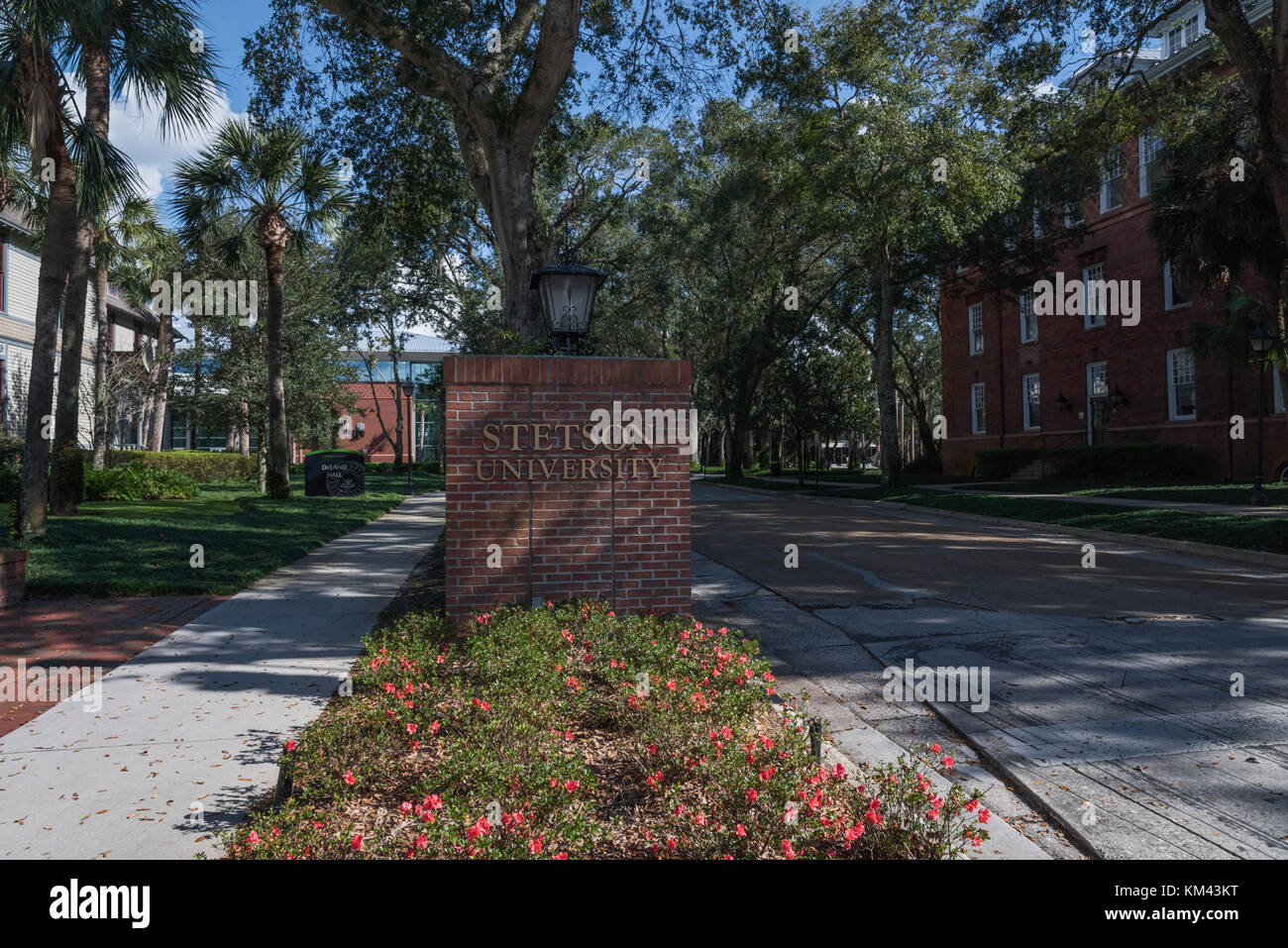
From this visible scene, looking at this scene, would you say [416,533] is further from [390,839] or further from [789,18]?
[390,839]

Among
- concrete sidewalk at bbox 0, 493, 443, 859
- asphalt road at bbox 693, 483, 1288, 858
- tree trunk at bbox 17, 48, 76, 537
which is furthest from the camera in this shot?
tree trunk at bbox 17, 48, 76, 537

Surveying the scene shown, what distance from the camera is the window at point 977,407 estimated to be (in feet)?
117

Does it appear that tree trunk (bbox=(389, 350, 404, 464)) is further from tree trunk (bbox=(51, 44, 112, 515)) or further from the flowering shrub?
the flowering shrub

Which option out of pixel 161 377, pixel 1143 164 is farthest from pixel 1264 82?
pixel 161 377

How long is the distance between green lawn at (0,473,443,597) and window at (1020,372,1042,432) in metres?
26.1

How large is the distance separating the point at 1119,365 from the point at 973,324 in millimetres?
8768

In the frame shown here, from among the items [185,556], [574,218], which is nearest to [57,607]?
[185,556]

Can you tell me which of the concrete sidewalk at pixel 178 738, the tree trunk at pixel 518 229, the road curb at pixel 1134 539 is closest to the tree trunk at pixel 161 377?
the tree trunk at pixel 518 229

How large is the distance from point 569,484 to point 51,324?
9.08 metres

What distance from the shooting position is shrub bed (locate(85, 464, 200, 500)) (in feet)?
61.5

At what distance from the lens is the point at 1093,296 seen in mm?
28609

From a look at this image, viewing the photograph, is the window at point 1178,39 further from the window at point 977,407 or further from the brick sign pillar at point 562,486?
the brick sign pillar at point 562,486

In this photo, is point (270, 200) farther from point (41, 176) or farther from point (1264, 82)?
point (1264, 82)

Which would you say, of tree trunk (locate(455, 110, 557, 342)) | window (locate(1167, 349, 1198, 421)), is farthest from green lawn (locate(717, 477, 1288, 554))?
tree trunk (locate(455, 110, 557, 342))
